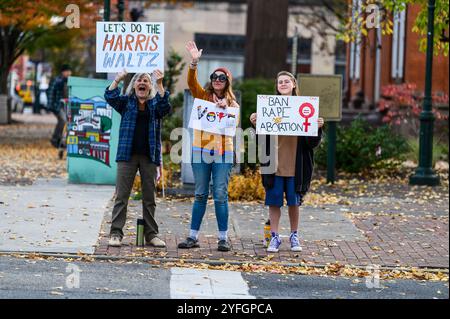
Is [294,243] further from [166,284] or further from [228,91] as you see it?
[166,284]

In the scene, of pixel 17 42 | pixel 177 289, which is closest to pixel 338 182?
pixel 177 289

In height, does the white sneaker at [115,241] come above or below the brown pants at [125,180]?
below

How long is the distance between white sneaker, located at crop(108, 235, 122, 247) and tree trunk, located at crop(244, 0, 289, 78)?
1520 cm

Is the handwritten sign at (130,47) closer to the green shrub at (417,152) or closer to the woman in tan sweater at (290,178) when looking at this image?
the woman in tan sweater at (290,178)

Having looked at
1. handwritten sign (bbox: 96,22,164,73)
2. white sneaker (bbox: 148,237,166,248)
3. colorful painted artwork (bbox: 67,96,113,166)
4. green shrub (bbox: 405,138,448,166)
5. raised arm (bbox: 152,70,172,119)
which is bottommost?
white sneaker (bbox: 148,237,166,248)

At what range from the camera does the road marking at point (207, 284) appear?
8.62 m

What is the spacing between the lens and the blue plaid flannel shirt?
36.0 feet

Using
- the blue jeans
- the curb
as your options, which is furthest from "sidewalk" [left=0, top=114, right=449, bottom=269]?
the blue jeans

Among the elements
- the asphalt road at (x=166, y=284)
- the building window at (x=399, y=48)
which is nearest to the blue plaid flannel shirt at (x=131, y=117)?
the asphalt road at (x=166, y=284)

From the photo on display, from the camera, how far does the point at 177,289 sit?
882cm

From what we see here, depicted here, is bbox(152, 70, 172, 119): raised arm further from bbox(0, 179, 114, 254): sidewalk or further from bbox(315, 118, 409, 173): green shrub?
bbox(315, 118, 409, 173): green shrub

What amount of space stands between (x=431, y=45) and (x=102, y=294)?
34.9 ft

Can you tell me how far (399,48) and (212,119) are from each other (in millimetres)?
18392

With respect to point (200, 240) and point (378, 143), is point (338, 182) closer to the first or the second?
point (378, 143)
